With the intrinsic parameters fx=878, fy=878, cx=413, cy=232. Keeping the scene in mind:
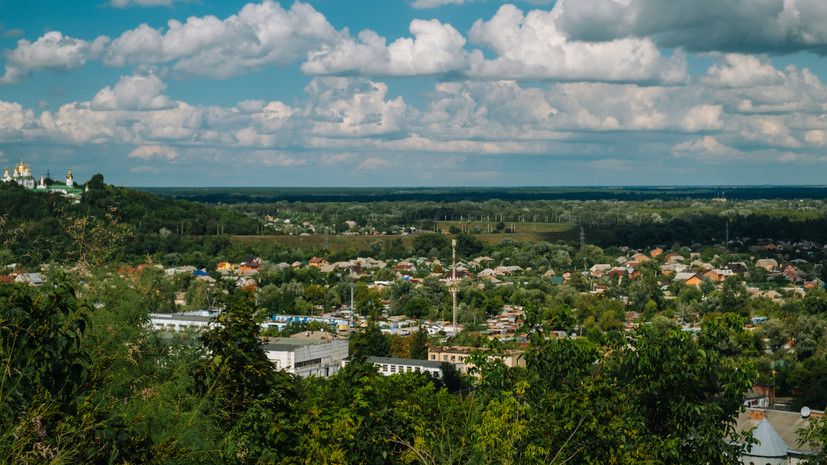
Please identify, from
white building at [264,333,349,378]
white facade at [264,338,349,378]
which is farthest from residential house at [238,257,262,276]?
white facade at [264,338,349,378]

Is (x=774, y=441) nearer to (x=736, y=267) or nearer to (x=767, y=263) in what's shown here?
(x=736, y=267)

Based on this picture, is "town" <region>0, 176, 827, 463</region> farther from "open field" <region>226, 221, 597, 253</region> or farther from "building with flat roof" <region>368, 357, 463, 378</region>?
"open field" <region>226, 221, 597, 253</region>

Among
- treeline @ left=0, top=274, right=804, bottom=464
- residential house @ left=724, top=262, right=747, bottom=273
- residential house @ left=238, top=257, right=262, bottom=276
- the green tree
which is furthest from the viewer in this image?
residential house @ left=724, top=262, right=747, bottom=273

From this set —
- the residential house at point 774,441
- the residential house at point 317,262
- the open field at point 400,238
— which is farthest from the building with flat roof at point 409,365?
the open field at point 400,238

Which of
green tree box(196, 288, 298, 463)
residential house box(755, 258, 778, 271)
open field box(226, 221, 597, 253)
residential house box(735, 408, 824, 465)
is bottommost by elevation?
residential house box(755, 258, 778, 271)

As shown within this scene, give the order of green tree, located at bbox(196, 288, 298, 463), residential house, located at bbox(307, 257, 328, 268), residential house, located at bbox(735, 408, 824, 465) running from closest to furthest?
1. green tree, located at bbox(196, 288, 298, 463)
2. residential house, located at bbox(735, 408, 824, 465)
3. residential house, located at bbox(307, 257, 328, 268)

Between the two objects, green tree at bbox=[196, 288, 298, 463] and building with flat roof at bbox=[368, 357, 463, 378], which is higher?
green tree at bbox=[196, 288, 298, 463]

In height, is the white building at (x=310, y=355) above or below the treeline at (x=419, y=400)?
below

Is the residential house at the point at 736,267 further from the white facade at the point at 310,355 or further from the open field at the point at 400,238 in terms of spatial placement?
the white facade at the point at 310,355
